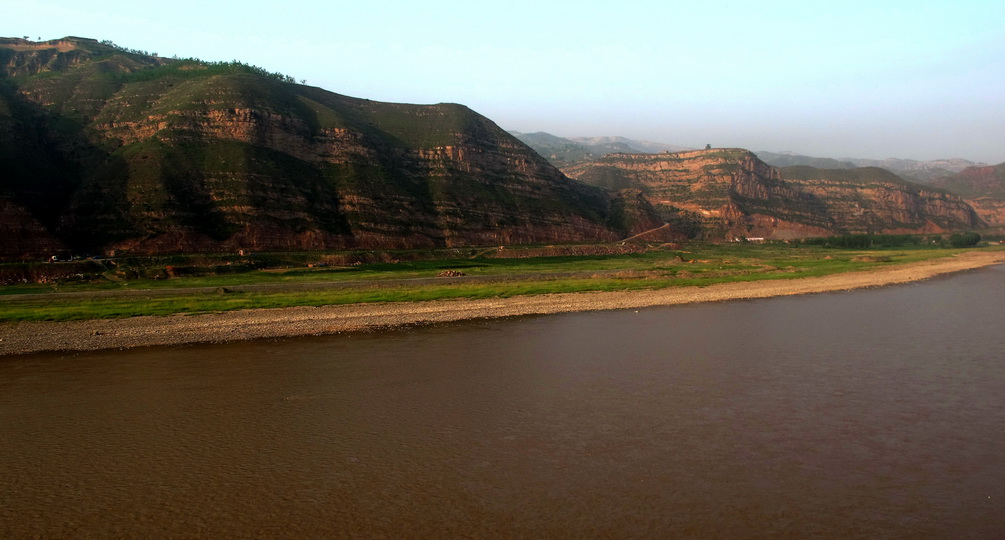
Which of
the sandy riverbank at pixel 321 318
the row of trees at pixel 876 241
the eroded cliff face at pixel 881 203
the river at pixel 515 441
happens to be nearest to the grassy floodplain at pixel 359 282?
the sandy riverbank at pixel 321 318

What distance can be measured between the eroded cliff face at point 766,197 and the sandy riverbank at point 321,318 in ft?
279

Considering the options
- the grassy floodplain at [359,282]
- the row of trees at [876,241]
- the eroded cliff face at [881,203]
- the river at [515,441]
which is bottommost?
the row of trees at [876,241]

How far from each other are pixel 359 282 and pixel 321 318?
55.5ft

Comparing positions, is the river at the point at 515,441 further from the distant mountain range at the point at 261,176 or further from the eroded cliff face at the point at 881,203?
the eroded cliff face at the point at 881,203

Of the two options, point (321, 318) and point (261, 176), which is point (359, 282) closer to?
point (321, 318)

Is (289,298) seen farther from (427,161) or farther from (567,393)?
(427,161)

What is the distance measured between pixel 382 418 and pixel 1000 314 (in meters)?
29.2

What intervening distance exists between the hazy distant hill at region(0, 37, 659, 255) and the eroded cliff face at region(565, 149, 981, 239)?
24.1 meters

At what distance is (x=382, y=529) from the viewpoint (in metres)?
8.19

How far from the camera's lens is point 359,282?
46.5 meters

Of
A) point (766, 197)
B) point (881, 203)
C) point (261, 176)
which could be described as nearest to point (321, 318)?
point (261, 176)

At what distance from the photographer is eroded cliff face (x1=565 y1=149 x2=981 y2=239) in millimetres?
126562

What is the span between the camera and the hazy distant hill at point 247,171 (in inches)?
2709

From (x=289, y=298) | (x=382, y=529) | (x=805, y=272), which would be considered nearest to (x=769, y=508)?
(x=382, y=529)
